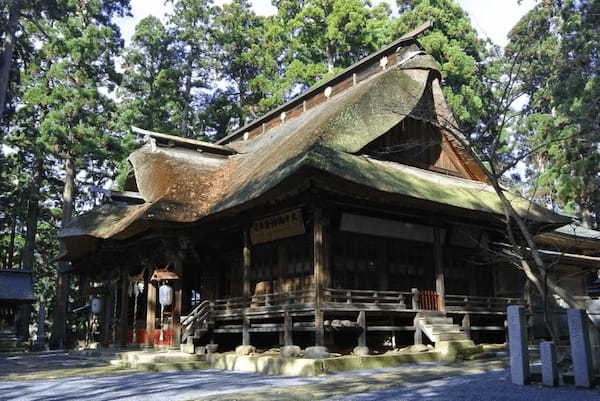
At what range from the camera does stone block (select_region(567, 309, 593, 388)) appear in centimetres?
703

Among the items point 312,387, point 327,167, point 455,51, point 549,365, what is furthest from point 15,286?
point 455,51

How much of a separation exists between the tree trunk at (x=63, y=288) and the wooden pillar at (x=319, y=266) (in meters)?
14.8

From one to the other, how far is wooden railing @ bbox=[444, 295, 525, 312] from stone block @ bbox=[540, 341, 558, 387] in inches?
237

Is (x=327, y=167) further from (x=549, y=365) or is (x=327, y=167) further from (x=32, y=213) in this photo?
(x=32, y=213)

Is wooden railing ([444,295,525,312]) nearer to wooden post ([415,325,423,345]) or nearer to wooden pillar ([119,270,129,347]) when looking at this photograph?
wooden post ([415,325,423,345])

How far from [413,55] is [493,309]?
8320mm

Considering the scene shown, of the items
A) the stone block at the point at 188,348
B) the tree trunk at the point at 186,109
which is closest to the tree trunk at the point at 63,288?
the tree trunk at the point at 186,109

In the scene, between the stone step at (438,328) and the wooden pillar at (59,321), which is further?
the wooden pillar at (59,321)

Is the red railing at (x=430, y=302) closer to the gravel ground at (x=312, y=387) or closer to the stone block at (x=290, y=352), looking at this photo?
the gravel ground at (x=312, y=387)

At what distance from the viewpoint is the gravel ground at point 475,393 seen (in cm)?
636

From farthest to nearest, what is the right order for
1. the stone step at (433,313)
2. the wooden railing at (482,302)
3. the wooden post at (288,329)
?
the wooden railing at (482,302), the stone step at (433,313), the wooden post at (288,329)

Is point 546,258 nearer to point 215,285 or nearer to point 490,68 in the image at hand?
point 215,285

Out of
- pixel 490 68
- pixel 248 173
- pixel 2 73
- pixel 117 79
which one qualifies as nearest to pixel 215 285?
pixel 248 173

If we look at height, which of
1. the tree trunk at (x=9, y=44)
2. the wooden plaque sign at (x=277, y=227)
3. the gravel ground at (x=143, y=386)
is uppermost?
the tree trunk at (x=9, y=44)
